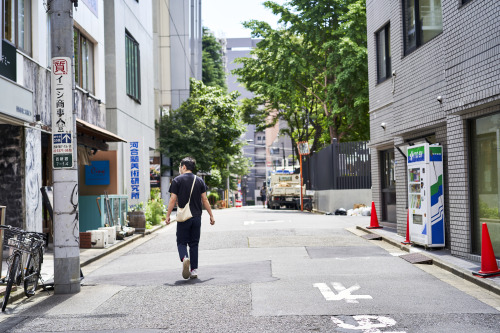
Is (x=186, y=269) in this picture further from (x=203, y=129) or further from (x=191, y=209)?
(x=203, y=129)

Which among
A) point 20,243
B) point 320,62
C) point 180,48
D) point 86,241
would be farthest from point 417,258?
point 180,48

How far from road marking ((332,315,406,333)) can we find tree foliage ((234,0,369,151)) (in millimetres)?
26309

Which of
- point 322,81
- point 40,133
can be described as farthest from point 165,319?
point 322,81

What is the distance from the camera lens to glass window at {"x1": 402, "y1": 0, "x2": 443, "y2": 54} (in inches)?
535

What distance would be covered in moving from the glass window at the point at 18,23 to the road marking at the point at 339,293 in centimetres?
829

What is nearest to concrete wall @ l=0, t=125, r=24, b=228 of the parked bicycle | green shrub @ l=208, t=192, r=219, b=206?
the parked bicycle

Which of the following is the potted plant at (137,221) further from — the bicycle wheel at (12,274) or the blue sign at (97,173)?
the bicycle wheel at (12,274)

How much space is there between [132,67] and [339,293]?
63.5 feet

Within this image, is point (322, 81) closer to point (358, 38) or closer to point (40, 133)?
point (358, 38)

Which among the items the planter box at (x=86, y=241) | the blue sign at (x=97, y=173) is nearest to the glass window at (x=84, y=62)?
the blue sign at (x=97, y=173)

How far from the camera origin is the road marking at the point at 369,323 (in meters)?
6.19

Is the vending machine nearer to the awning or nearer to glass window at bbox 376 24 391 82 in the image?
glass window at bbox 376 24 391 82

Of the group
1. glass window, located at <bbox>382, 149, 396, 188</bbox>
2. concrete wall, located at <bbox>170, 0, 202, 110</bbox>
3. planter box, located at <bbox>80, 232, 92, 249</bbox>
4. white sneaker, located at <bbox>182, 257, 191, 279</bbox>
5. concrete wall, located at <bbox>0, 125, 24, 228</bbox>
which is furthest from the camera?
concrete wall, located at <bbox>170, 0, 202, 110</bbox>

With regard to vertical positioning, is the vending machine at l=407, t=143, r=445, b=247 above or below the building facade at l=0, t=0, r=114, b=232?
below
